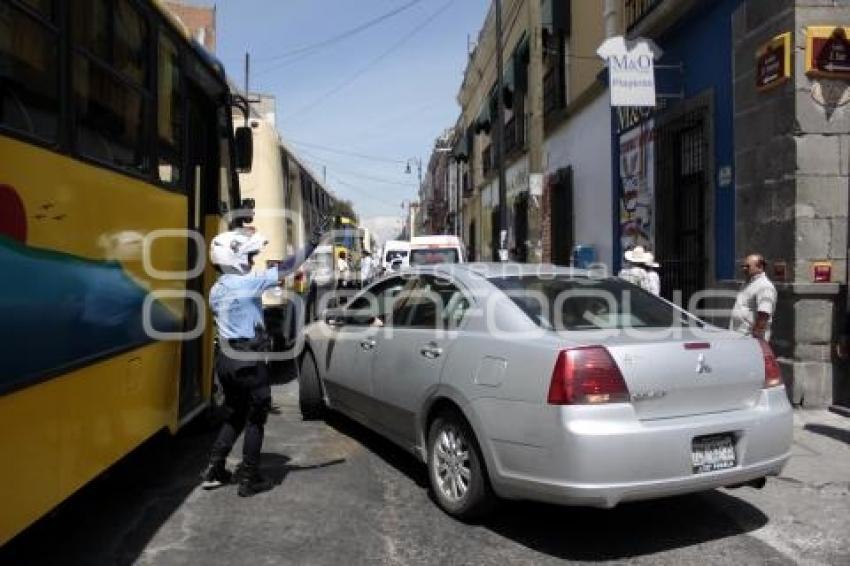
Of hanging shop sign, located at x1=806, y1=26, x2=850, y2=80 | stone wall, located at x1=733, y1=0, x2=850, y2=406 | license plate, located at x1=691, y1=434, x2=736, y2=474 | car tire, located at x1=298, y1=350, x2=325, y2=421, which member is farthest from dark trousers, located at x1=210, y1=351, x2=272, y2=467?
hanging shop sign, located at x1=806, y1=26, x2=850, y2=80

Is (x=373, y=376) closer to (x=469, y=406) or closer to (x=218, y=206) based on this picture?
(x=469, y=406)

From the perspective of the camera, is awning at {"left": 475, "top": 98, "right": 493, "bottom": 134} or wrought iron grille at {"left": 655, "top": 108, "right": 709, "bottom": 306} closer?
wrought iron grille at {"left": 655, "top": 108, "right": 709, "bottom": 306}

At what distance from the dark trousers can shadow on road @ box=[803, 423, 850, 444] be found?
488cm

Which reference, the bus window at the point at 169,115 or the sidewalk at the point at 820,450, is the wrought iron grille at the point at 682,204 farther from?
the bus window at the point at 169,115

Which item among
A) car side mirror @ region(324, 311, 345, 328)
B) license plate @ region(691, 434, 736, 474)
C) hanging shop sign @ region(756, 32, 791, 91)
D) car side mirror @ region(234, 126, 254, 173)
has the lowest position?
license plate @ region(691, 434, 736, 474)

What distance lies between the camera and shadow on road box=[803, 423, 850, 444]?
746 centimetres

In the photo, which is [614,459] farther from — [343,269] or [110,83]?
[343,269]

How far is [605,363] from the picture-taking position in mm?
4516

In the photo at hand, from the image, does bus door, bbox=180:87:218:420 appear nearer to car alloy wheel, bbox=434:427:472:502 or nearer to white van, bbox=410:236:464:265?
car alloy wheel, bbox=434:427:472:502

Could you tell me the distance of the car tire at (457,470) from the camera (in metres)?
5.01

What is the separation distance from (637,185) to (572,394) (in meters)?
10.1

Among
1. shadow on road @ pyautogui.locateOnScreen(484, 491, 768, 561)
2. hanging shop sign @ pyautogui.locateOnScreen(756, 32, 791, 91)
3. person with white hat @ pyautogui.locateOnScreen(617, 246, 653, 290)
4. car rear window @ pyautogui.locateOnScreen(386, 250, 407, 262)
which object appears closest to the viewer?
shadow on road @ pyautogui.locateOnScreen(484, 491, 768, 561)

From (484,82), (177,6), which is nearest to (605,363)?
(484,82)

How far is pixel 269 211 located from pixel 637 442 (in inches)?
294
